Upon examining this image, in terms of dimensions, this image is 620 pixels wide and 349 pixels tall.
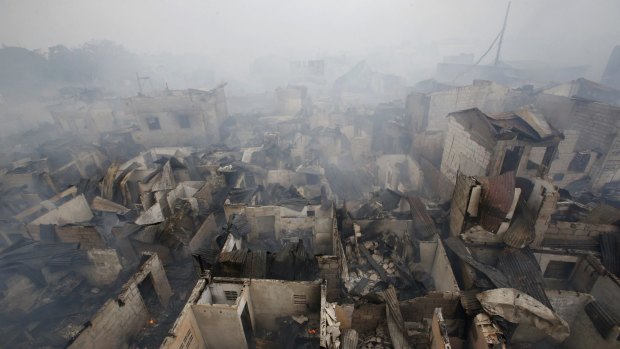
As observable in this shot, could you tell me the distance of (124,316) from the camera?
32.0ft

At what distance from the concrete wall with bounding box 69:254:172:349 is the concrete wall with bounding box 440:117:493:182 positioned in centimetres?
1618

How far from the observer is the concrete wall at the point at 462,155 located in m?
14.8

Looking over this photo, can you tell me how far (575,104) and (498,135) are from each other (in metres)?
13.4

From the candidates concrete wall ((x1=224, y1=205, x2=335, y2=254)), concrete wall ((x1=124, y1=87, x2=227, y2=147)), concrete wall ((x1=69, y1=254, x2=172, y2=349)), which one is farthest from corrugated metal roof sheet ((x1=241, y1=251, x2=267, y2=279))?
concrete wall ((x1=124, y1=87, x2=227, y2=147))

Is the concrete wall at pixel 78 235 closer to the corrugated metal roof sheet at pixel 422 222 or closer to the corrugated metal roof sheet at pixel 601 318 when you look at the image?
the corrugated metal roof sheet at pixel 422 222

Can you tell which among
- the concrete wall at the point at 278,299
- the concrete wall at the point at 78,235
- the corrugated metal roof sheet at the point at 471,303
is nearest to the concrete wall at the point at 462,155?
the corrugated metal roof sheet at the point at 471,303

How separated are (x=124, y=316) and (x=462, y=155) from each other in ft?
59.3

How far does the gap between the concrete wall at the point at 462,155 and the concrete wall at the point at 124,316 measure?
53.1 ft

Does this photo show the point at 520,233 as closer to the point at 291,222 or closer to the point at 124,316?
the point at 291,222

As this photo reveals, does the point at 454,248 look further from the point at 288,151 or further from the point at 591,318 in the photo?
the point at 288,151

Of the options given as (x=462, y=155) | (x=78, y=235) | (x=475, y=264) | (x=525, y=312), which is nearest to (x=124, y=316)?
(x=78, y=235)

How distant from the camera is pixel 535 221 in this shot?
1091 cm

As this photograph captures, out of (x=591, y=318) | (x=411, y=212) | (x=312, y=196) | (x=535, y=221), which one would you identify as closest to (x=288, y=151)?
(x=312, y=196)

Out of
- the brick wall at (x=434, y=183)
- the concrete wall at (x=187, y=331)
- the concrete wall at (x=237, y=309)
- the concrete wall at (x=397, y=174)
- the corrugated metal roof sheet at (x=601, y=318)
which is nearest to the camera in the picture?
the concrete wall at (x=187, y=331)
